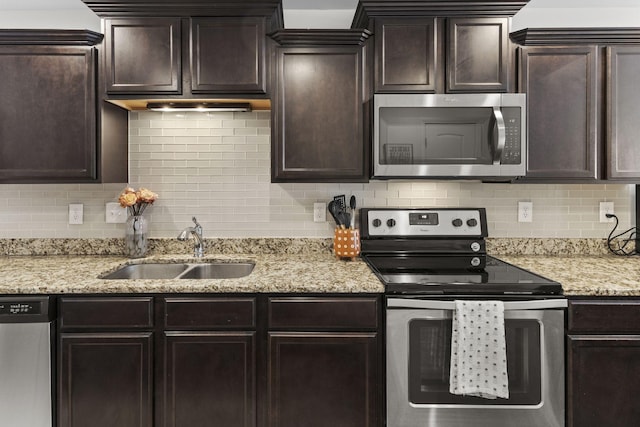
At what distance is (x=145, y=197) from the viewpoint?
7.76 ft

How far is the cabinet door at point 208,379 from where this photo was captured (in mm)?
1764

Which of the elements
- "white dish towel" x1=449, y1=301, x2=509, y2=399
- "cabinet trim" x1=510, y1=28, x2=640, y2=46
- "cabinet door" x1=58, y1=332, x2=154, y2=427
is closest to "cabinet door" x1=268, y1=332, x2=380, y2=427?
"white dish towel" x1=449, y1=301, x2=509, y2=399

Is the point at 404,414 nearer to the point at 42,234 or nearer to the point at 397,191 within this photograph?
the point at 397,191

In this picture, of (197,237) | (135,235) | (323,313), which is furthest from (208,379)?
(135,235)

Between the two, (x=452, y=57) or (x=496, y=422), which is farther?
(x=452, y=57)

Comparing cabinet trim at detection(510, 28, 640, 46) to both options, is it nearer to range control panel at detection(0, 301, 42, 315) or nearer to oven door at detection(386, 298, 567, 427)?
oven door at detection(386, 298, 567, 427)

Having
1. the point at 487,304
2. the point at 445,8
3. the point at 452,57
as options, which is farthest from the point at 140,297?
the point at 445,8

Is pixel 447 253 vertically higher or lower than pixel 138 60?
lower

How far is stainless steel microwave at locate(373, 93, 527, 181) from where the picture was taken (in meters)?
2.06

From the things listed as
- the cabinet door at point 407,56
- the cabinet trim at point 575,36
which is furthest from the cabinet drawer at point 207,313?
the cabinet trim at point 575,36

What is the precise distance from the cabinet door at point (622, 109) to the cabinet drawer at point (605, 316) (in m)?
0.76

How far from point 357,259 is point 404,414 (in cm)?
84

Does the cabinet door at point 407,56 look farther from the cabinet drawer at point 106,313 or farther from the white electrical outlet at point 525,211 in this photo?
the cabinet drawer at point 106,313

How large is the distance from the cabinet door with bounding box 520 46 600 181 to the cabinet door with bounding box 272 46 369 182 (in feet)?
2.93
